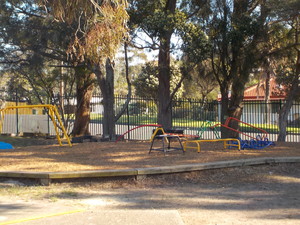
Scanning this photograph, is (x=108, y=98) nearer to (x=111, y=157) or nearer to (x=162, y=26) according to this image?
(x=162, y=26)

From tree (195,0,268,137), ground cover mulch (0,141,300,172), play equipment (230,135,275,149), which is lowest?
ground cover mulch (0,141,300,172)

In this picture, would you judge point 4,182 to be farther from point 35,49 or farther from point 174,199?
point 35,49

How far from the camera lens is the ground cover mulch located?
8641 millimetres

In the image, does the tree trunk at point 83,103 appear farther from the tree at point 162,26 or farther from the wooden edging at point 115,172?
the wooden edging at point 115,172

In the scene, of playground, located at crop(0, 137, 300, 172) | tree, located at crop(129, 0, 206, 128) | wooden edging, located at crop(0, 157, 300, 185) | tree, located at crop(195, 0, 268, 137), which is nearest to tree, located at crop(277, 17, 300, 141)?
tree, located at crop(195, 0, 268, 137)

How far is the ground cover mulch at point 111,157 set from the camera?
8.64 meters

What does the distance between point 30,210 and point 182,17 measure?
925 cm

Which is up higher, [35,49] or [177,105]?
[35,49]

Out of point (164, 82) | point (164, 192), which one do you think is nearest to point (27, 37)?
point (164, 82)

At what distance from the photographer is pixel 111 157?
9.84 meters

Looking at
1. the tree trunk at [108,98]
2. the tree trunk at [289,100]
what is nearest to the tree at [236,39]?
the tree trunk at [289,100]

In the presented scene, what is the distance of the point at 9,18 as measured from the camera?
55.1ft

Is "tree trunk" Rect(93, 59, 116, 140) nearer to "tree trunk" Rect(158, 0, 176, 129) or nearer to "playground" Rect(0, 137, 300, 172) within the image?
"tree trunk" Rect(158, 0, 176, 129)

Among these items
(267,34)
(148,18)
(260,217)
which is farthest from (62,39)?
(260,217)
